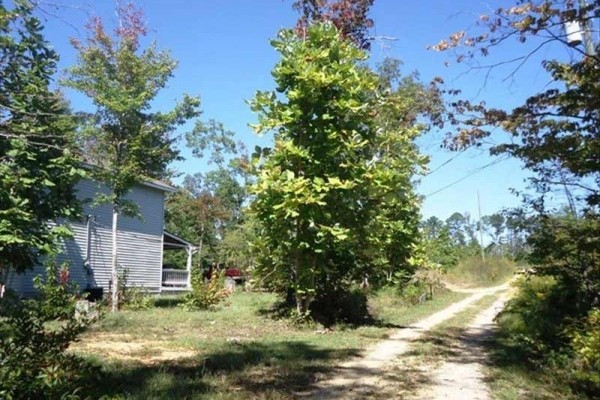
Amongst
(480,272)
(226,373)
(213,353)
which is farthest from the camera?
(480,272)

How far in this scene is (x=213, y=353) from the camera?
924cm

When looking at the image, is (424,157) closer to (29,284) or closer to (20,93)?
(20,93)

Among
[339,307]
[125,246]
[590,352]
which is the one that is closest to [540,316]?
[339,307]

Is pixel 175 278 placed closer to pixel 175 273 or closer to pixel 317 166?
pixel 175 273

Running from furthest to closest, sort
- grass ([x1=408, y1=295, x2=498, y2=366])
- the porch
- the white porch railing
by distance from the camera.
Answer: the white porch railing < the porch < grass ([x1=408, y1=295, x2=498, y2=366])

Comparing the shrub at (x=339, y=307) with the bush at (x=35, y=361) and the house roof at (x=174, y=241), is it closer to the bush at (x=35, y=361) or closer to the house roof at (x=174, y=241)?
the bush at (x=35, y=361)

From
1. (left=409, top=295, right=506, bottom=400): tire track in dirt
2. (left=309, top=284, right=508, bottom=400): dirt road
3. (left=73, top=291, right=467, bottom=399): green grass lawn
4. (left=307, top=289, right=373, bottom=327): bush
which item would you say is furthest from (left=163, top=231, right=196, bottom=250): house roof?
(left=309, top=284, right=508, bottom=400): dirt road

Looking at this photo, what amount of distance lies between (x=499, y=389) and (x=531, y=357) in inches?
102

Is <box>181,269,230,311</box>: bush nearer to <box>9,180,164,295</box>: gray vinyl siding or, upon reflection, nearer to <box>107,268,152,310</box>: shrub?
<box>107,268,152,310</box>: shrub

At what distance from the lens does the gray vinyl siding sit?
23.0 meters

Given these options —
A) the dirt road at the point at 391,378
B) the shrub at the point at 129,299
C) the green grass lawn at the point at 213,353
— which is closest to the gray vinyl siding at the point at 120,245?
the shrub at the point at 129,299

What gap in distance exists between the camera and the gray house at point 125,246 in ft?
75.9

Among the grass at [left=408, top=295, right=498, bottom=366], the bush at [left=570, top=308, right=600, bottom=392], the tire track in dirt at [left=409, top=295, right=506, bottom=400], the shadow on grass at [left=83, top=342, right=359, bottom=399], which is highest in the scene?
the bush at [left=570, top=308, right=600, bottom=392]

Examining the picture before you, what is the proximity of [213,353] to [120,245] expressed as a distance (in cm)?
1861
